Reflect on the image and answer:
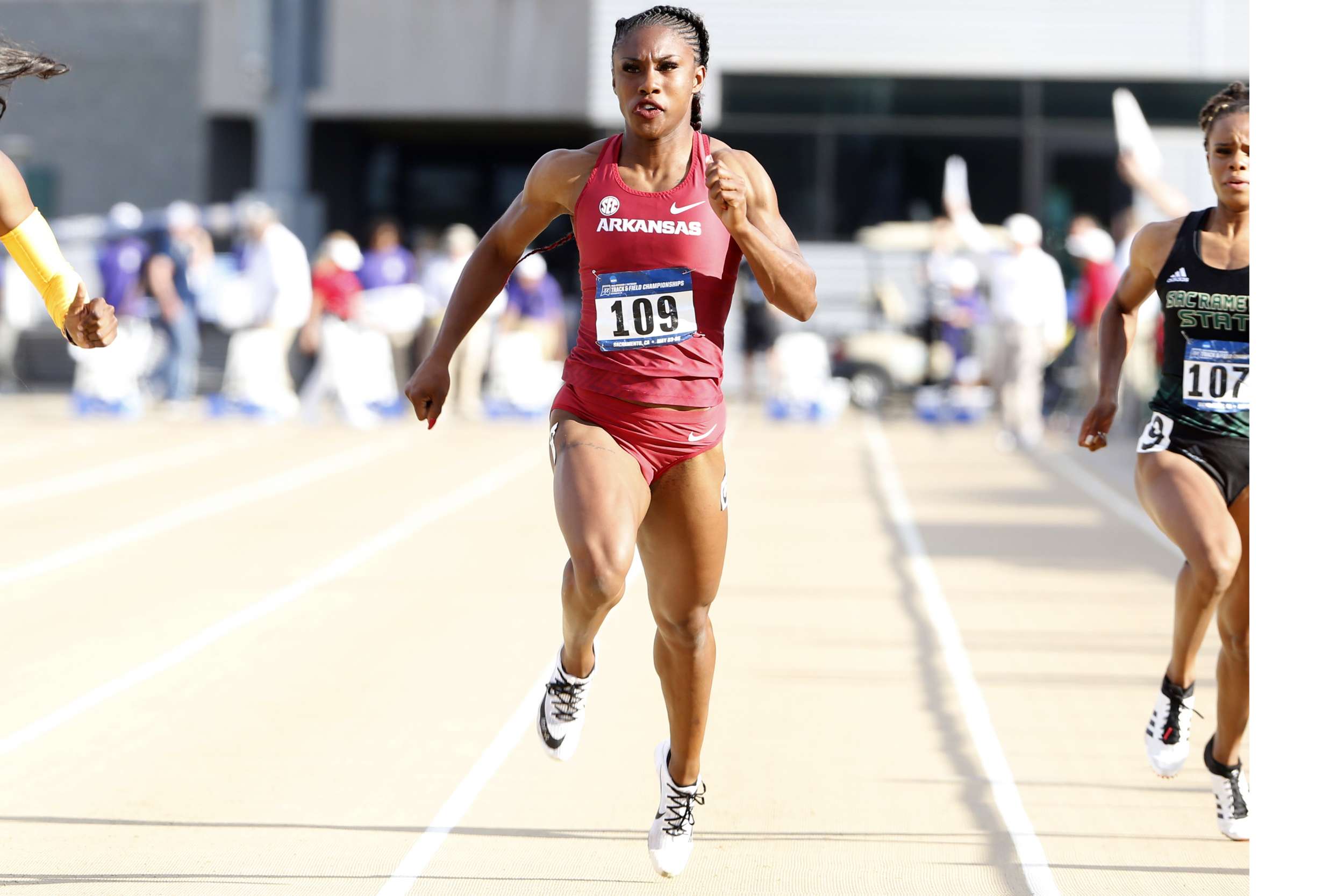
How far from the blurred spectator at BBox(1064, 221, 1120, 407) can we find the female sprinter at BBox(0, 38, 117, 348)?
1268cm

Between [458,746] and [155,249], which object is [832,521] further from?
[155,249]

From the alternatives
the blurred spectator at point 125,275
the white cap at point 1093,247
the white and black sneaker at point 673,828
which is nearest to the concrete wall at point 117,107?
the blurred spectator at point 125,275

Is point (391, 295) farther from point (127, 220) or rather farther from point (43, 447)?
point (127, 220)

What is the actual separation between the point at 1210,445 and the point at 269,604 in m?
5.12

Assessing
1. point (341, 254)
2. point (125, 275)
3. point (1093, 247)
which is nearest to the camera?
point (1093, 247)

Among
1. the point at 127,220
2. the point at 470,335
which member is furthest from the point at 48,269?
the point at 127,220

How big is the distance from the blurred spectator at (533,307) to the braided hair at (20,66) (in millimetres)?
15933

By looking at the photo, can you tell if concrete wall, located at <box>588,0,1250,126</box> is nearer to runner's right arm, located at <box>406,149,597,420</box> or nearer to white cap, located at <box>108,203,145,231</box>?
white cap, located at <box>108,203,145,231</box>

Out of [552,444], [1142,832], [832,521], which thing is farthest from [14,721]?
[832,521]

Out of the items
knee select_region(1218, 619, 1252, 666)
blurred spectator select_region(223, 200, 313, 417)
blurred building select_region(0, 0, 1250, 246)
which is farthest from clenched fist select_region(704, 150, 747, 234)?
blurred building select_region(0, 0, 1250, 246)

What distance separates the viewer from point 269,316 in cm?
1977

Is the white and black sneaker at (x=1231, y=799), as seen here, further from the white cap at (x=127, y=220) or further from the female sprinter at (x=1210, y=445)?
the white cap at (x=127, y=220)

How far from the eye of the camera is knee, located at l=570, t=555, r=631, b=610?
4449 mm

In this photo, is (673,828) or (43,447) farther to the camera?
(43,447)
